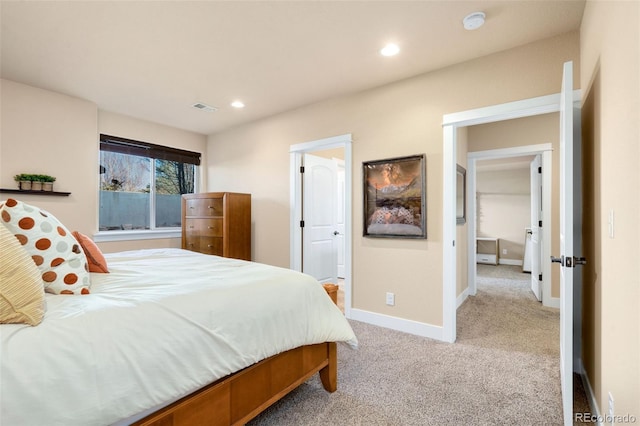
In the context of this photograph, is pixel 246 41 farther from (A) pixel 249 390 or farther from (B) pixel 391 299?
(B) pixel 391 299

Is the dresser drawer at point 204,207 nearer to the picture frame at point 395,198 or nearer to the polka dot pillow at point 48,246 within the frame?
the picture frame at point 395,198

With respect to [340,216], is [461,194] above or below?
above

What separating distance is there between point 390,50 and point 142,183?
3.75 meters

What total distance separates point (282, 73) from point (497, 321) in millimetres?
3346

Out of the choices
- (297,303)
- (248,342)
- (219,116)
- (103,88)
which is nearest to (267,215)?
(219,116)

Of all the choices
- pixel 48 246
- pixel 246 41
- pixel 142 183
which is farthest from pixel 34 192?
pixel 246 41

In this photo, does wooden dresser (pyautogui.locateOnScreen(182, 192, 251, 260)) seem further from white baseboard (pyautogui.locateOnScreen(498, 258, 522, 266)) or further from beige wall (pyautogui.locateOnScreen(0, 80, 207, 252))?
white baseboard (pyautogui.locateOnScreen(498, 258, 522, 266))

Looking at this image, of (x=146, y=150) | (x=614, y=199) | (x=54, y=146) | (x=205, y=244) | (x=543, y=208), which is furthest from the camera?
(x=146, y=150)

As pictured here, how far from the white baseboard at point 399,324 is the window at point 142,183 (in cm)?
317

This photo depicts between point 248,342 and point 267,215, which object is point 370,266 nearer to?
point 267,215

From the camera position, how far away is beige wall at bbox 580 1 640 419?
1.04m

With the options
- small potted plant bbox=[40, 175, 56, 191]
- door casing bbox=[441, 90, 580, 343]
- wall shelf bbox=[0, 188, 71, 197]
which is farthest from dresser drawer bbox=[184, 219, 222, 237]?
door casing bbox=[441, 90, 580, 343]

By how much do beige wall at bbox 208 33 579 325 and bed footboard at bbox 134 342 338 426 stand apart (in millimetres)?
1289

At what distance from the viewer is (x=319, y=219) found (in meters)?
4.37
